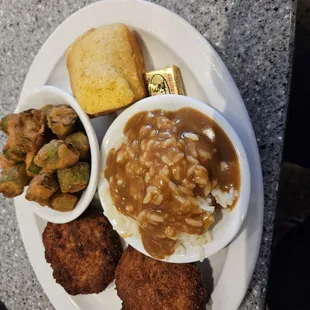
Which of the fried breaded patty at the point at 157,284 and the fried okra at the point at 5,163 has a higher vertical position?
the fried okra at the point at 5,163

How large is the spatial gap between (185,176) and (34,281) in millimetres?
1089

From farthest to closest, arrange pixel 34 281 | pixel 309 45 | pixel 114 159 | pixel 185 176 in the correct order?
pixel 34 281, pixel 309 45, pixel 114 159, pixel 185 176

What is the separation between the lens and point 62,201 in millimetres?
1651

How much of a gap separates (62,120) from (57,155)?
0.43 feet

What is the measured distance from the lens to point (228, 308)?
63.2 inches

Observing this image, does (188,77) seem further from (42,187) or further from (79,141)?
(42,187)

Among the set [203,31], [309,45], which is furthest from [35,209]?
[309,45]

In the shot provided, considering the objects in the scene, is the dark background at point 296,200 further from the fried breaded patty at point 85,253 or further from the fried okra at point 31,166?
the fried okra at point 31,166

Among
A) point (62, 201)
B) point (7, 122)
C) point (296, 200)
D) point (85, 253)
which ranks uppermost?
point (7, 122)

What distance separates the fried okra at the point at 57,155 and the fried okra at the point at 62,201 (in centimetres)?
12

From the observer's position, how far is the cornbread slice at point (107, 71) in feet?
5.21

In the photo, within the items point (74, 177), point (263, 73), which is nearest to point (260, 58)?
point (263, 73)

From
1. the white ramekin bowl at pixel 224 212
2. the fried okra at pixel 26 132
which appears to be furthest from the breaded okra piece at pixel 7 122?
the white ramekin bowl at pixel 224 212

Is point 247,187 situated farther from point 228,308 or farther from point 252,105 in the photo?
point 228,308
